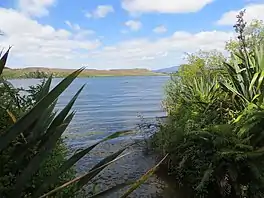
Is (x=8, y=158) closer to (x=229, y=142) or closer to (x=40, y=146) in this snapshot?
(x=40, y=146)

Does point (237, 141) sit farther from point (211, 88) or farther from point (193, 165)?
point (211, 88)

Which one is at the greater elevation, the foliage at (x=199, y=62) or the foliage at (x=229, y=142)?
the foliage at (x=199, y=62)

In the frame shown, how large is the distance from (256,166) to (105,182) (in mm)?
3279

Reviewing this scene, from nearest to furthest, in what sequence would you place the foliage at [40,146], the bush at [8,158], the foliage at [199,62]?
the foliage at [40,146] < the bush at [8,158] < the foliage at [199,62]

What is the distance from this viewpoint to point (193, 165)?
5.82 metres

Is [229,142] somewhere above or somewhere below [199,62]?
below

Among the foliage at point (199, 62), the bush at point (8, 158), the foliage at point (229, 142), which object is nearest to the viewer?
the bush at point (8, 158)

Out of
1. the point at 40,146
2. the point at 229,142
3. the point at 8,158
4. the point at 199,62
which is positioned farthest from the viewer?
the point at 199,62

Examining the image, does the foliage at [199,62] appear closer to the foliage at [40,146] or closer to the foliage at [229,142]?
the foliage at [229,142]

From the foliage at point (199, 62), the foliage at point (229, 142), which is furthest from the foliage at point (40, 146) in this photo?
the foliage at point (199, 62)

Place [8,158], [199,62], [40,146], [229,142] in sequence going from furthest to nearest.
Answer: [199,62]
[229,142]
[8,158]
[40,146]

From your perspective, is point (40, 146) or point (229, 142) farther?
point (229, 142)

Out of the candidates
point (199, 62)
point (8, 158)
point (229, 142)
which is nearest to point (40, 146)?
point (8, 158)

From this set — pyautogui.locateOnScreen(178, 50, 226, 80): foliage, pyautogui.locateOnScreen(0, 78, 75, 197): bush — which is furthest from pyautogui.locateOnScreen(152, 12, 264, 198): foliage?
pyautogui.locateOnScreen(178, 50, 226, 80): foliage
